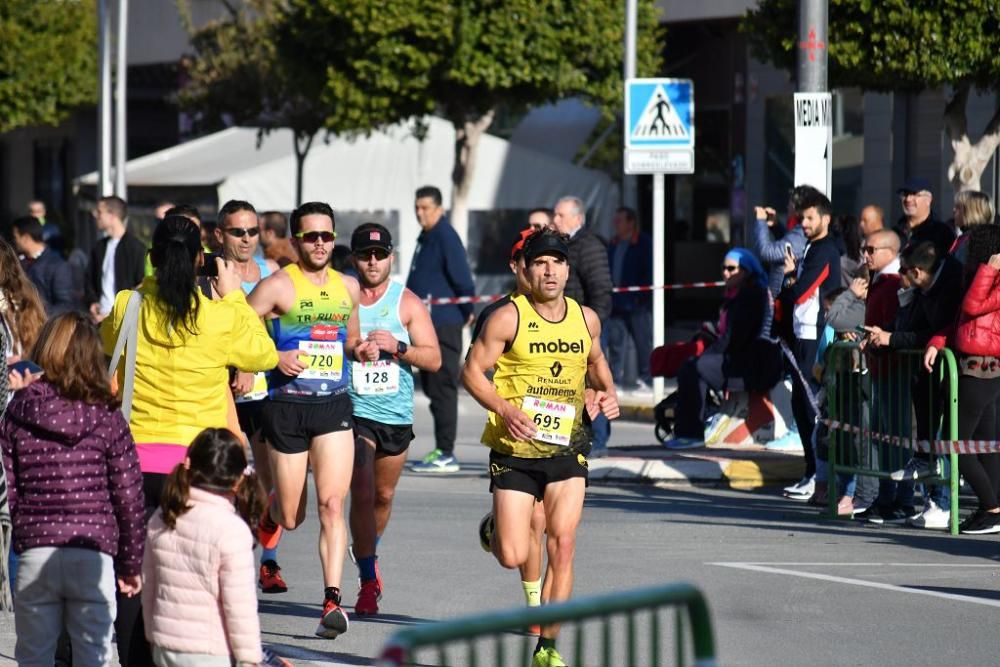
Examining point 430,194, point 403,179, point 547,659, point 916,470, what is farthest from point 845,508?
point 403,179

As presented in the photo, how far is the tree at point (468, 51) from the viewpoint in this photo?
2247 cm

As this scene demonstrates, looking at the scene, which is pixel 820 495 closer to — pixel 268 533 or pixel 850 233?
pixel 850 233

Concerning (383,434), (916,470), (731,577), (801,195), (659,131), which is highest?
(659,131)

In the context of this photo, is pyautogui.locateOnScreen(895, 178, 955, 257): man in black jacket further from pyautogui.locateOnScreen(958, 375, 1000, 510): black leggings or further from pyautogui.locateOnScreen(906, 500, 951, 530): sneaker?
pyautogui.locateOnScreen(906, 500, 951, 530): sneaker

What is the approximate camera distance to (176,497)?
5770mm

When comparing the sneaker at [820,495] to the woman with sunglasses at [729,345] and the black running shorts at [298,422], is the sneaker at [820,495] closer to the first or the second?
the woman with sunglasses at [729,345]

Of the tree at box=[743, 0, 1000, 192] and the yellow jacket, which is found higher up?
the tree at box=[743, 0, 1000, 192]

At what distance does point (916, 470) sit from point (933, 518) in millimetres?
302

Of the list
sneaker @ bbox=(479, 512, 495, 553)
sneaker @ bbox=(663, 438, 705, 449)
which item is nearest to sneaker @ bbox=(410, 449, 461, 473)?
sneaker @ bbox=(663, 438, 705, 449)

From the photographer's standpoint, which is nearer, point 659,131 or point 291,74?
point 659,131

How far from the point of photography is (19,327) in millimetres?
8523

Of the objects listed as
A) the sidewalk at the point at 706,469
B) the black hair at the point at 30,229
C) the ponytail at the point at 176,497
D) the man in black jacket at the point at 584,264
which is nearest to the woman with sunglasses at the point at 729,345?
the sidewalk at the point at 706,469

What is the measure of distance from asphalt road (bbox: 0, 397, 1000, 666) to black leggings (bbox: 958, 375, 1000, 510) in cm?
30

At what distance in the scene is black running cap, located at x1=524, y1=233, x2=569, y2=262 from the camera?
759 cm
